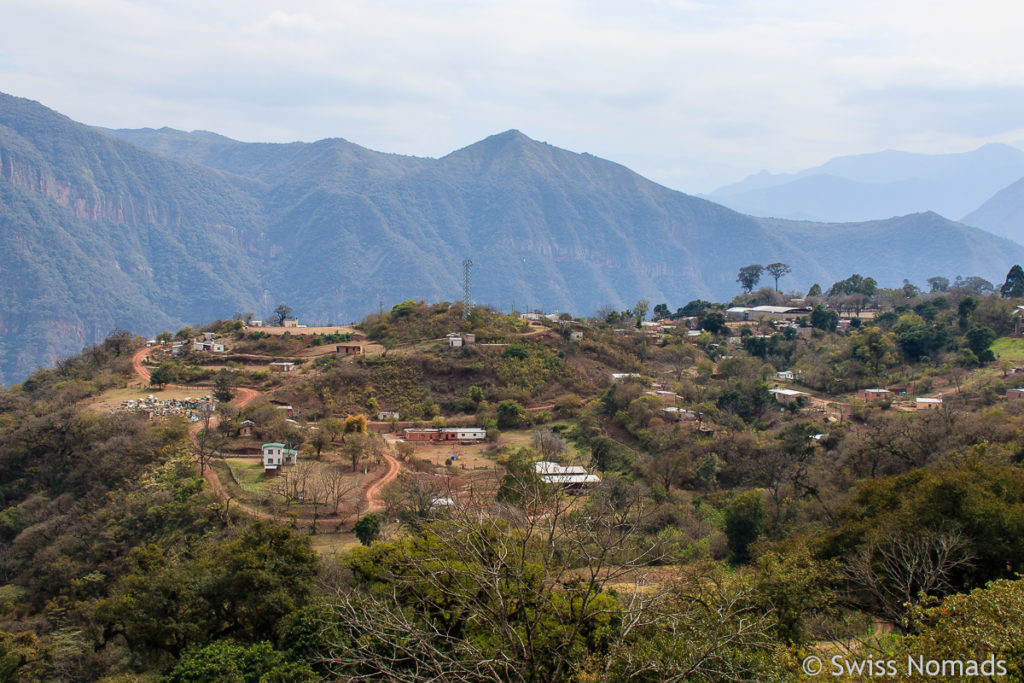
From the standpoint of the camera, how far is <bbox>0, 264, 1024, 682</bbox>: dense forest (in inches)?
310

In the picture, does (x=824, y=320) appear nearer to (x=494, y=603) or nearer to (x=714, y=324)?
(x=714, y=324)

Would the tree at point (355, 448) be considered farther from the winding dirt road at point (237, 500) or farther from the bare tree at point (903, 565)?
the bare tree at point (903, 565)

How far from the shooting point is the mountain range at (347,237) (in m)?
98.1

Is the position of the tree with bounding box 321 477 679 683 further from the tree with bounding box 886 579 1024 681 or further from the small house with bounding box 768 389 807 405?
the small house with bounding box 768 389 807 405

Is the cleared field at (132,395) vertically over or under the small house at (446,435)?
over

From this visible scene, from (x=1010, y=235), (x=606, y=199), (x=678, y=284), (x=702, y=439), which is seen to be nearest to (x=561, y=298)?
(x=678, y=284)

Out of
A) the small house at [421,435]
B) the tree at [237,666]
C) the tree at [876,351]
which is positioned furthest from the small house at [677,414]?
the tree at [237,666]

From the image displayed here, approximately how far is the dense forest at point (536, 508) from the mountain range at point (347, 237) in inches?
2627

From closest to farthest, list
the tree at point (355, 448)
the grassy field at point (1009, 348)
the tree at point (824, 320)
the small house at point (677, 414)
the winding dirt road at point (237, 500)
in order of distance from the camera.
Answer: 1. the winding dirt road at point (237, 500)
2. the tree at point (355, 448)
3. the small house at point (677, 414)
4. the grassy field at point (1009, 348)
5. the tree at point (824, 320)

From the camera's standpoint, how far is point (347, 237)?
133500mm

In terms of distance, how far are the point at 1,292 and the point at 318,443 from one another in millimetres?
84930

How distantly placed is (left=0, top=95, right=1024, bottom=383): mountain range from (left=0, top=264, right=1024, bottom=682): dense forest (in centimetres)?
6671

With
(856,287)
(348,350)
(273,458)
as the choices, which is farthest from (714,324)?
(273,458)

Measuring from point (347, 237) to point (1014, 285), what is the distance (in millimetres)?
111266
